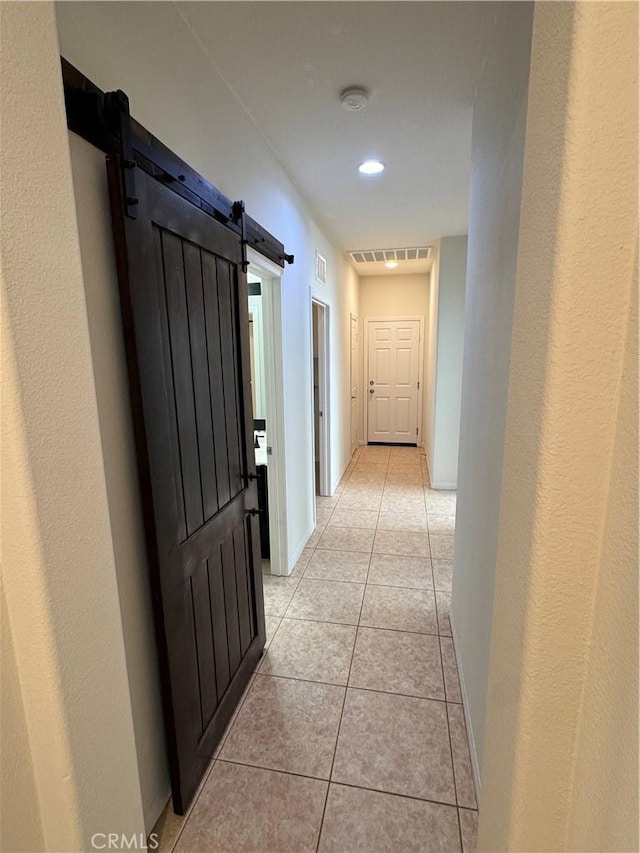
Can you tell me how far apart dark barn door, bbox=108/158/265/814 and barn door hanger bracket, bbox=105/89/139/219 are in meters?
0.02

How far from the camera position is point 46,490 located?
75cm

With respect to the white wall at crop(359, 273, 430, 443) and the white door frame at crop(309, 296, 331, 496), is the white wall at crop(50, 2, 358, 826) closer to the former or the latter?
the white door frame at crop(309, 296, 331, 496)

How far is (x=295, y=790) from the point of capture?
150 cm

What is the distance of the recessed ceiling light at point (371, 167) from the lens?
243 centimetres

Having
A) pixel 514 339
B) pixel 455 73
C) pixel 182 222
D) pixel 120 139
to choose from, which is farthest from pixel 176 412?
pixel 455 73

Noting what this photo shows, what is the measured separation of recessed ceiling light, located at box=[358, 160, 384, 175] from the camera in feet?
7.96

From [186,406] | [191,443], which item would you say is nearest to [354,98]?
[186,406]

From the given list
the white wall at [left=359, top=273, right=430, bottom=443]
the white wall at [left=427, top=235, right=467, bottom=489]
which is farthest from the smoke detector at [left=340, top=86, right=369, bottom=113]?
the white wall at [left=359, top=273, right=430, bottom=443]

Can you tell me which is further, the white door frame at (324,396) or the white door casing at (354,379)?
the white door casing at (354,379)

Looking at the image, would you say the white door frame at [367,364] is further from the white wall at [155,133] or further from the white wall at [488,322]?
the white wall at [488,322]

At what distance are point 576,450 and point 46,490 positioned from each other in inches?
35.9

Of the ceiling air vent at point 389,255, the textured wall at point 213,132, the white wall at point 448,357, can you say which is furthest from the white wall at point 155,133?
the ceiling air vent at point 389,255

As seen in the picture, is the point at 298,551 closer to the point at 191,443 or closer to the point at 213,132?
the point at 191,443

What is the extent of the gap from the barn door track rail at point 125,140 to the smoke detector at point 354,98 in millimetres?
747
